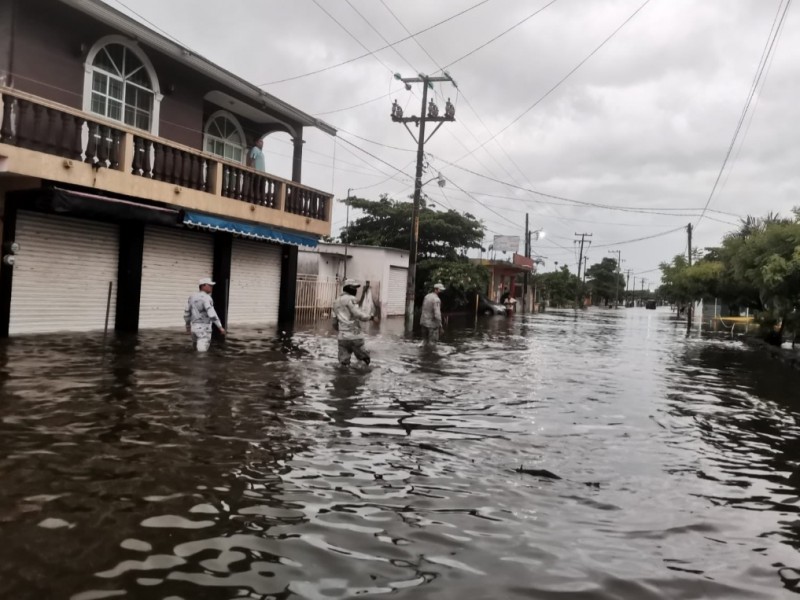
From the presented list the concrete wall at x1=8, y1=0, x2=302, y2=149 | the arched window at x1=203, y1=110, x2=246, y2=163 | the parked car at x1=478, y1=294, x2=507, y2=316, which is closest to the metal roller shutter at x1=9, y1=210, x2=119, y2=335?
the concrete wall at x1=8, y1=0, x2=302, y2=149

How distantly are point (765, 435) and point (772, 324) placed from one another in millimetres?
15858

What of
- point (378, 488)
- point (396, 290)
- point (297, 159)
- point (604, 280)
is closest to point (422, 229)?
point (396, 290)

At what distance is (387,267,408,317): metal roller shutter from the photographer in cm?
2938

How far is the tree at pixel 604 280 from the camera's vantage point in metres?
105

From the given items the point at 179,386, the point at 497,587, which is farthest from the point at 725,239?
the point at 497,587

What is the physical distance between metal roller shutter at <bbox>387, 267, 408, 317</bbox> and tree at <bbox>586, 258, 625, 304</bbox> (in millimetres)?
77918

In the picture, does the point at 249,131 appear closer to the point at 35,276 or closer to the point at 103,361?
the point at 35,276

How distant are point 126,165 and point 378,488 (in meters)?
10.7

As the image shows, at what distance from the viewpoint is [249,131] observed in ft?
64.8

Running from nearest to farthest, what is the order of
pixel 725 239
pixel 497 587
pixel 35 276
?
1. pixel 497 587
2. pixel 35 276
3. pixel 725 239

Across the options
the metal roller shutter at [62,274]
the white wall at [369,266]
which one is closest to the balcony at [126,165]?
the metal roller shutter at [62,274]

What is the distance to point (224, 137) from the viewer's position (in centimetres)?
1878

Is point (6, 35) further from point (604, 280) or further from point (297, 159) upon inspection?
point (604, 280)

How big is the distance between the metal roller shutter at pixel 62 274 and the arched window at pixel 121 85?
2.57 meters
